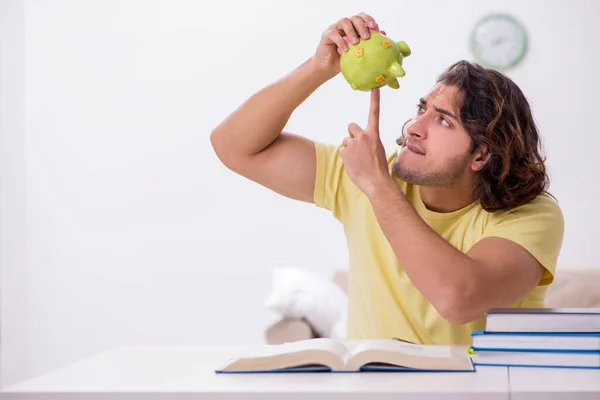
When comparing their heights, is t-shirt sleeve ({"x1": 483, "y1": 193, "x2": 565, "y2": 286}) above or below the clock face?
below

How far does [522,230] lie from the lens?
170 cm

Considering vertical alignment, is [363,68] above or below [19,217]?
below

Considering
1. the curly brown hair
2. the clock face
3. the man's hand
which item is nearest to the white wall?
the clock face

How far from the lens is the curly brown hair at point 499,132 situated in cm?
188

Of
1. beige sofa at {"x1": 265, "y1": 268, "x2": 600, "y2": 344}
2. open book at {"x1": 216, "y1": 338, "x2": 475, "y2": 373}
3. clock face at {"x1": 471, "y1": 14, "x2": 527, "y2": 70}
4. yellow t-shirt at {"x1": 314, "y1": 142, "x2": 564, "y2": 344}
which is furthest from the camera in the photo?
clock face at {"x1": 471, "y1": 14, "x2": 527, "y2": 70}

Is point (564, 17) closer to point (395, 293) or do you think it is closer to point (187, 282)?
point (187, 282)

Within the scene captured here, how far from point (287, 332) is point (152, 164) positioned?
5.27ft

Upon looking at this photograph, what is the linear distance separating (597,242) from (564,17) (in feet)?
3.64

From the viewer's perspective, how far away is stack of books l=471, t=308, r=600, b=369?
1.17 m

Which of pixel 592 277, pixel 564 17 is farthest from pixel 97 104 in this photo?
pixel 592 277

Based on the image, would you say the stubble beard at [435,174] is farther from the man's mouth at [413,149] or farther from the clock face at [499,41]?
the clock face at [499,41]

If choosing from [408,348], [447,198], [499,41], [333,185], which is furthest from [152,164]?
[408,348]

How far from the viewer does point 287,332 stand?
3.05 m

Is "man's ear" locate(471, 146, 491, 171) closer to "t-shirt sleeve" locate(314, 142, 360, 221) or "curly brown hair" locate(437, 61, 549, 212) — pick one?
"curly brown hair" locate(437, 61, 549, 212)
